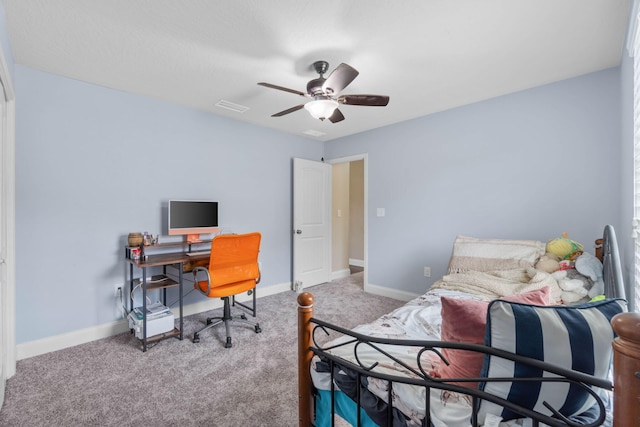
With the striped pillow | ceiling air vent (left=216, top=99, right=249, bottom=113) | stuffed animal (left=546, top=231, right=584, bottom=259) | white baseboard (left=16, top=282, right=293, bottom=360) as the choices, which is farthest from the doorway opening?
the striped pillow

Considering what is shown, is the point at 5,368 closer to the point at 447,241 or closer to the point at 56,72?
the point at 56,72

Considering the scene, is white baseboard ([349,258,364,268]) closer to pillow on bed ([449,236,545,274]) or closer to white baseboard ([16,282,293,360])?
pillow on bed ([449,236,545,274])

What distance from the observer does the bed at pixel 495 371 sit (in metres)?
0.72

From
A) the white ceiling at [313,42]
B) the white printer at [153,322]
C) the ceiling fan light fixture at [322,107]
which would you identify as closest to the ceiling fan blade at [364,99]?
the ceiling fan light fixture at [322,107]

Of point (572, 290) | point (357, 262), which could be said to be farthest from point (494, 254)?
point (357, 262)

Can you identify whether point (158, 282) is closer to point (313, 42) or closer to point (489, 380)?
point (313, 42)

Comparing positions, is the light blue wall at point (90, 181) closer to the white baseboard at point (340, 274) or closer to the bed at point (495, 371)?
the white baseboard at point (340, 274)

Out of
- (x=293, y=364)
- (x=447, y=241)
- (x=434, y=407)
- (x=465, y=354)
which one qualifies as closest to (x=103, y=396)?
(x=293, y=364)

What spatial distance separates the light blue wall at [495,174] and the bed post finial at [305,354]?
2642mm

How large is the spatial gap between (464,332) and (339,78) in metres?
1.72

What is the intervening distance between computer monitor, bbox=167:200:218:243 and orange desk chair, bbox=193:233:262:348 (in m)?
0.56

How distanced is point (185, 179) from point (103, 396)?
2141 mm

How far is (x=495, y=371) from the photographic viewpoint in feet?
2.75

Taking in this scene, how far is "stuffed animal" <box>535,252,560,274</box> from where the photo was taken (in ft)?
7.44
